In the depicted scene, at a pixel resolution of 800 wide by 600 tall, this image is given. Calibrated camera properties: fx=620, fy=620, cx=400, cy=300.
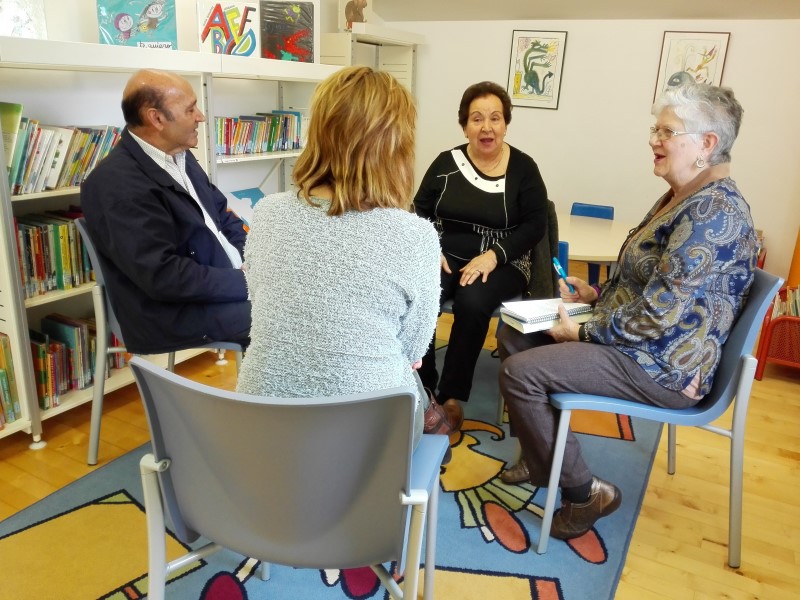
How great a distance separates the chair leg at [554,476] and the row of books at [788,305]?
190cm

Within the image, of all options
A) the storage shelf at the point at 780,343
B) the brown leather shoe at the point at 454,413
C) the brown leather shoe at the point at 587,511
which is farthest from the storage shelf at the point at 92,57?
the storage shelf at the point at 780,343

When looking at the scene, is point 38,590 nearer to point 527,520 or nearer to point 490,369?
point 527,520

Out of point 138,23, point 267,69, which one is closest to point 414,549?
point 138,23

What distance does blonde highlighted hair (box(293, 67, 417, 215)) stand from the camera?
1.15 m

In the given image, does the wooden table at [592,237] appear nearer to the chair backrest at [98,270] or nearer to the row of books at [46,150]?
the chair backrest at [98,270]

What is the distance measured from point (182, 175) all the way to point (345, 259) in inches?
54.0

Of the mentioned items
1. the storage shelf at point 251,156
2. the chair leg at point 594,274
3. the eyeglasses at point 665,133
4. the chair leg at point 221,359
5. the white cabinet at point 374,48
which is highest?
the white cabinet at point 374,48

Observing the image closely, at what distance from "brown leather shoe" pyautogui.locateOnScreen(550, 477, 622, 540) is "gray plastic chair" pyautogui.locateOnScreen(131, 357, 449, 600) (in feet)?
2.67

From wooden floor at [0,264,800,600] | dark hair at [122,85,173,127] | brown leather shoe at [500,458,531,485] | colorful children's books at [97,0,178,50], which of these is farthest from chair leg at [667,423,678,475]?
colorful children's books at [97,0,178,50]

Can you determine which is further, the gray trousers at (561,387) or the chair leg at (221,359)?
the chair leg at (221,359)

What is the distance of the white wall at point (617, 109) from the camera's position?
13.0ft

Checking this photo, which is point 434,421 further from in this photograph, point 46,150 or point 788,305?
point 788,305

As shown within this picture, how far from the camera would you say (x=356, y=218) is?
43.4 inches

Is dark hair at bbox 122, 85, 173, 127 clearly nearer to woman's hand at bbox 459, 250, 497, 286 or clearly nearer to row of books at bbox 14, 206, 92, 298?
row of books at bbox 14, 206, 92, 298
